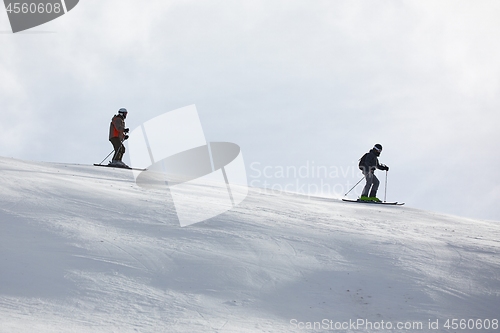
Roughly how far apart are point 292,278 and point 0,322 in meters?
2.96

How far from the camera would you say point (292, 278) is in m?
6.11

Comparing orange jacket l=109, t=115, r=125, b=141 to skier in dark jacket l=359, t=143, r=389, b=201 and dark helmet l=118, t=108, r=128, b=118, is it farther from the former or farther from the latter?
skier in dark jacket l=359, t=143, r=389, b=201

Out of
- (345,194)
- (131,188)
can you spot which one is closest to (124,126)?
(131,188)

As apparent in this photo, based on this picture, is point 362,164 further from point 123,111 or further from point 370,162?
point 123,111

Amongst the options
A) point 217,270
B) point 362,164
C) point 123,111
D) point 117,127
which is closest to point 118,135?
point 117,127

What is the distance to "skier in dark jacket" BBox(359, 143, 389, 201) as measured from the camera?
15.0m

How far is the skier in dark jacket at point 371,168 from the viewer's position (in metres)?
15.0

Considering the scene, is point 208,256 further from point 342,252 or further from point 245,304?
point 342,252

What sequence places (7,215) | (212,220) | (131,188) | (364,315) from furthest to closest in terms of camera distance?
(131,188) → (212,220) → (7,215) → (364,315)

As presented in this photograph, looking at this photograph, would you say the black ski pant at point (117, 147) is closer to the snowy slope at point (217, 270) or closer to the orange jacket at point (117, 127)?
the orange jacket at point (117, 127)

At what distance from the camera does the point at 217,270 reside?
6066 mm

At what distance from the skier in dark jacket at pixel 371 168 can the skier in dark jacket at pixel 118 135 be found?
→ 6.54m

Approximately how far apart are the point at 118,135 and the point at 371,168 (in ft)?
23.0

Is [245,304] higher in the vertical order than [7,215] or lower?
lower
